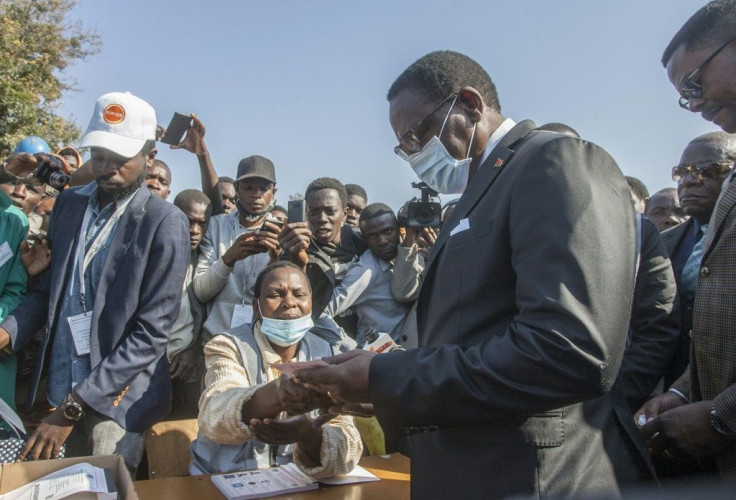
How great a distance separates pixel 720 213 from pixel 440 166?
3.31 feet

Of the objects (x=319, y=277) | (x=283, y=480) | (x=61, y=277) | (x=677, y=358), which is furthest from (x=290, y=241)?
(x=677, y=358)

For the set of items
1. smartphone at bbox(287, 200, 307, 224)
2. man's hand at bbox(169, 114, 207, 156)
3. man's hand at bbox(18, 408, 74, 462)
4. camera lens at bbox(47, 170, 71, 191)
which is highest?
man's hand at bbox(169, 114, 207, 156)

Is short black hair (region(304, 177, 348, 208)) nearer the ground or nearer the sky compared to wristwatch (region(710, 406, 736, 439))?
nearer the sky

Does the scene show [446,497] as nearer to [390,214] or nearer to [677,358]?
[677,358]

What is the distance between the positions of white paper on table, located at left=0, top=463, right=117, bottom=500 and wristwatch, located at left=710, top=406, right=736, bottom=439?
1813 mm

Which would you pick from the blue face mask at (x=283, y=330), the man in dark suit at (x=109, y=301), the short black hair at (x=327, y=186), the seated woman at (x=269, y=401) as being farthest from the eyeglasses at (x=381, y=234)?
the man in dark suit at (x=109, y=301)

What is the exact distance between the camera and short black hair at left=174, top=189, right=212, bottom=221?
425cm

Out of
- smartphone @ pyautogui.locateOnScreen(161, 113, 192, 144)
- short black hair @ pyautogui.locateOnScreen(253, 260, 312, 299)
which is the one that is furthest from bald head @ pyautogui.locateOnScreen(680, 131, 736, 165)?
smartphone @ pyautogui.locateOnScreen(161, 113, 192, 144)

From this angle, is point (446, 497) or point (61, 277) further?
point (61, 277)

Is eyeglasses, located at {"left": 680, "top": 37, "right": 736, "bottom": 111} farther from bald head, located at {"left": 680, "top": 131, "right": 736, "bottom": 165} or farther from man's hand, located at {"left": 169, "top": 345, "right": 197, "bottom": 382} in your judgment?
man's hand, located at {"left": 169, "top": 345, "right": 197, "bottom": 382}

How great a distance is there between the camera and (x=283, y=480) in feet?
7.63

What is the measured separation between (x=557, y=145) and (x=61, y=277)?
2.41 meters

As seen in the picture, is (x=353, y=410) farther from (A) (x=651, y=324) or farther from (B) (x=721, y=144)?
(B) (x=721, y=144)

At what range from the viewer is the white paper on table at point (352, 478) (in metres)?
2.34
